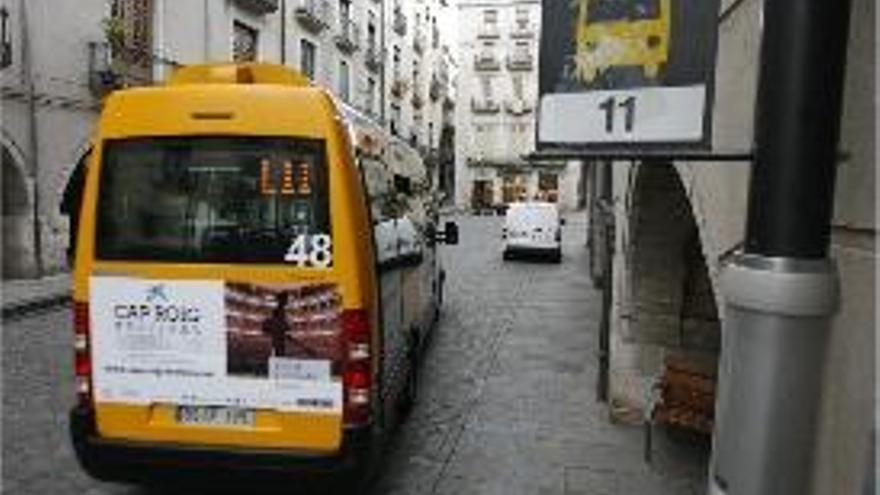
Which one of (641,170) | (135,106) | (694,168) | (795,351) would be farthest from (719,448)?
A: (641,170)

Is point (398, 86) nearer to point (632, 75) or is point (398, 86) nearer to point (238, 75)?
point (238, 75)

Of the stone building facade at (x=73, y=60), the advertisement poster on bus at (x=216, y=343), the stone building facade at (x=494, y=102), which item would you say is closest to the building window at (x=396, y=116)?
the stone building facade at (x=73, y=60)

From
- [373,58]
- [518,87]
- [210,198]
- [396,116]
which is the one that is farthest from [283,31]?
[518,87]

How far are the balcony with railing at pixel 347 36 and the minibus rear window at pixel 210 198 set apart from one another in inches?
Answer: 1084

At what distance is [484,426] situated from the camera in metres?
8.22

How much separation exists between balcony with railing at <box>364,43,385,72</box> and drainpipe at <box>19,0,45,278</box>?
2250 centimetres

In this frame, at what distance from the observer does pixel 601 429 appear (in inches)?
324

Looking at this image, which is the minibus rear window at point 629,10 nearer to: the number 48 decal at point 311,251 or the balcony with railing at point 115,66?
the number 48 decal at point 311,251

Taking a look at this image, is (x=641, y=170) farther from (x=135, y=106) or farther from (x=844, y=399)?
(x=844, y=399)

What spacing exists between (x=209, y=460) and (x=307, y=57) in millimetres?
25209

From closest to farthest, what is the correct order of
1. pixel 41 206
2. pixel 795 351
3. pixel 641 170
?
pixel 795 351 → pixel 641 170 → pixel 41 206

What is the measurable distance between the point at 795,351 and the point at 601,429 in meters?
6.72

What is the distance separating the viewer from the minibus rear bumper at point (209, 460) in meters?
5.39

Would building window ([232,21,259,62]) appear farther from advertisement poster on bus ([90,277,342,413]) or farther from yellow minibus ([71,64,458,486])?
advertisement poster on bus ([90,277,342,413])
